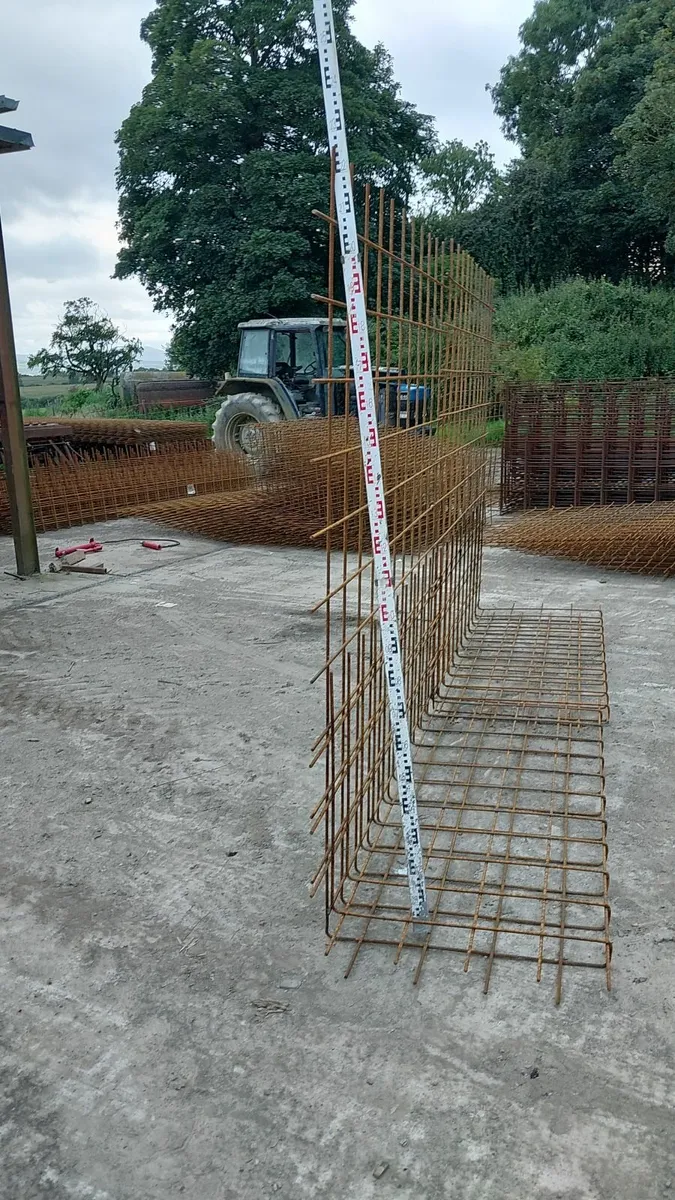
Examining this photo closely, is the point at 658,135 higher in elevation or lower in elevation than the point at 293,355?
higher

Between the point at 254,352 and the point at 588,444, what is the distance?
572 cm

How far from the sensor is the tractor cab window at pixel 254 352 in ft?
42.9

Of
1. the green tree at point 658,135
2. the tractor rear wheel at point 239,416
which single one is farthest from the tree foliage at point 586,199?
the tractor rear wheel at point 239,416

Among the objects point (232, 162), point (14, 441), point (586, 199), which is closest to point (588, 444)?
point (14, 441)

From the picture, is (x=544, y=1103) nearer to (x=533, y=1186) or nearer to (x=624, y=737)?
(x=533, y=1186)

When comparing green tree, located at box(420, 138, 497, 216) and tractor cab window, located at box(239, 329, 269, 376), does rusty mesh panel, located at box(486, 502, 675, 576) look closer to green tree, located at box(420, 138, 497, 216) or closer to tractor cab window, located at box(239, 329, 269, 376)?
tractor cab window, located at box(239, 329, 269, 376)

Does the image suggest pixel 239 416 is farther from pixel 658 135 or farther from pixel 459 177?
pixel 459 177

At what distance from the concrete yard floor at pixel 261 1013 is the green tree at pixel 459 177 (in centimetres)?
3078

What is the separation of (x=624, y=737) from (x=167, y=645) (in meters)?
2.70

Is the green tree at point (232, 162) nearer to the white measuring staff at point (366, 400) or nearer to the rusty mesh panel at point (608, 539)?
the rusty mesh panel at point (608, 539)

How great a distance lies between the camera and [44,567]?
7836 millimetres

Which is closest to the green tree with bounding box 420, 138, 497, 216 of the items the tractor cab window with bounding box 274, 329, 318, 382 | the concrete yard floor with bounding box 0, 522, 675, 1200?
the tractor cab window with bounding box 274, 329, 318, 382

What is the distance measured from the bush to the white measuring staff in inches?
621

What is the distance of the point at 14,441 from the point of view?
7.22 meters
